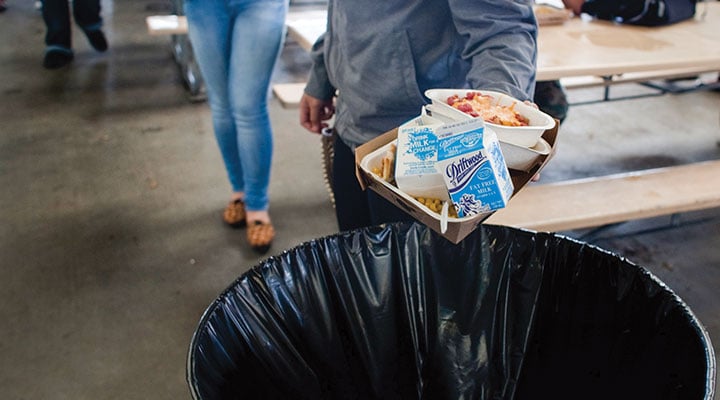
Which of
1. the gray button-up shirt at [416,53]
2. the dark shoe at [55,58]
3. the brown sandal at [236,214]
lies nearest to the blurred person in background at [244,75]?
the brown sandal at [236,214]

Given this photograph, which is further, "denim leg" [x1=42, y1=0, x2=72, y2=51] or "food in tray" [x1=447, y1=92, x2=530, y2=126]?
"denim leg" [x1=42, y1=0, x2=72, y2=51]

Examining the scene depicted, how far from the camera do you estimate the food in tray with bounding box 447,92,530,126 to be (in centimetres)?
79

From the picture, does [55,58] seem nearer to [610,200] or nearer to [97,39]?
[97,39]

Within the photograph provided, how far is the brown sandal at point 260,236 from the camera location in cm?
216

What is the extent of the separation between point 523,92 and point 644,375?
1.42 feet

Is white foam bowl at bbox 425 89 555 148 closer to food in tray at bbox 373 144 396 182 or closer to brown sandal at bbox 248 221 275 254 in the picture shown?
food in tray at bbox 373 144 396 182

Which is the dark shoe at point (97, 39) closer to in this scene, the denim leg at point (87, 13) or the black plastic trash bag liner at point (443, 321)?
the denim leg at point (87, 13)

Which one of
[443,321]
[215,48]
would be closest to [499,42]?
[443,321]

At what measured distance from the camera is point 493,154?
2.23ft

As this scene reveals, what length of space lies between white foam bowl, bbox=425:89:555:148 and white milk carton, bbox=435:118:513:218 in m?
0.06

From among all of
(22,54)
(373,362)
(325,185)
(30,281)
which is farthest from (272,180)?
(22,54)

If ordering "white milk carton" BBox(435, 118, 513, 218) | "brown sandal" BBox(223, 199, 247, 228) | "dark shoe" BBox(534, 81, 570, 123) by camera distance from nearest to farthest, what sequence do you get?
1. "white milk carton" BBox(435, 118, 513, 218)
2. "dark shoe" BBox(534, 81, 570, 123)
3. "brown sandal" BBox(223, 199, 247, 228)

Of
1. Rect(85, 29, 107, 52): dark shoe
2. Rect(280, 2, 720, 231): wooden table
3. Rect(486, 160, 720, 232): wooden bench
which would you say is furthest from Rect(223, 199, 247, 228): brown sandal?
Rect(85, 29, 107, 52): dark shoe

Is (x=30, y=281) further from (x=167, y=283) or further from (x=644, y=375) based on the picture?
(x=644, y=375)
